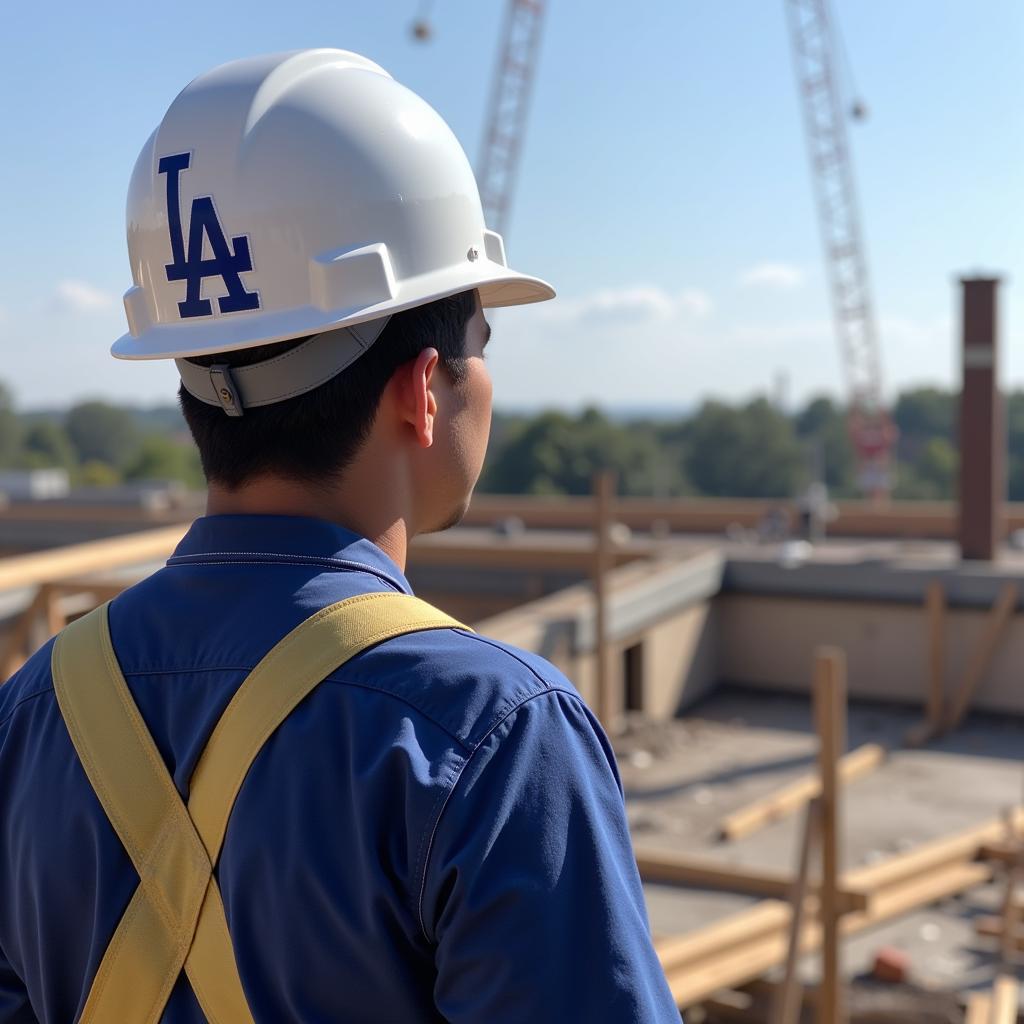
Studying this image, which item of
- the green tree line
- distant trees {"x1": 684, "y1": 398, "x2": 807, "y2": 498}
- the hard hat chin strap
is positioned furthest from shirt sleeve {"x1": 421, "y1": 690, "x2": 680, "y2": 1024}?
distant trees {"x1": 684, "y1": 398, "x2": 807, "y2": 498}

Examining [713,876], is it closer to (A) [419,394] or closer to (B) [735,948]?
(B) [735,948]

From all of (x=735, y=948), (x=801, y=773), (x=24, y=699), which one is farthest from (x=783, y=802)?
(x=24, y=699)

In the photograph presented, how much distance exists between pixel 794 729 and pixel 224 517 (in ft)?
48.0

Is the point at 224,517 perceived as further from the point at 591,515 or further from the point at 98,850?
the point at 591,515

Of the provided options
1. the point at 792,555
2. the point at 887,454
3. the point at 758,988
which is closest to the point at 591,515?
the point at 792,555

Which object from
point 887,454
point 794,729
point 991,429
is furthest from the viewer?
point 887,454

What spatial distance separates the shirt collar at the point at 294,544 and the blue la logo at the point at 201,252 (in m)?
0.30

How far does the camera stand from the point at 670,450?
337 ft

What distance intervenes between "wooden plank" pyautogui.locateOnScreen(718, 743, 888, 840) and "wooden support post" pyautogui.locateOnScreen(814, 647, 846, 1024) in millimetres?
3920

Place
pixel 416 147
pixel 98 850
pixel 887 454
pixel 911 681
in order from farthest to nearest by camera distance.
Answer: pixel 887 454 → pixel 911 681 → pixel 416 147 → pixel 98 850

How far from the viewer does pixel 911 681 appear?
642 inches

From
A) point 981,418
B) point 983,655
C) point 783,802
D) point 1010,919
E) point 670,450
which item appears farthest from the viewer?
point 670,450

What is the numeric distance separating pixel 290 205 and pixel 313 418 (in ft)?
0.94

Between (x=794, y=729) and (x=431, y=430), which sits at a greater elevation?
(x=431, y=430)
